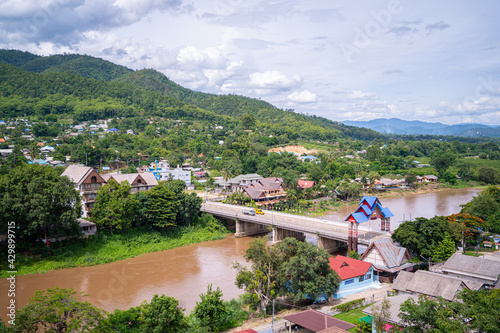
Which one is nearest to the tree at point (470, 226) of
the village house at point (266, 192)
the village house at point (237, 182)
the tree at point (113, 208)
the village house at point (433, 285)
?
the village house at point (433, 285)

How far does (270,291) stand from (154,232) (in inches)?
974

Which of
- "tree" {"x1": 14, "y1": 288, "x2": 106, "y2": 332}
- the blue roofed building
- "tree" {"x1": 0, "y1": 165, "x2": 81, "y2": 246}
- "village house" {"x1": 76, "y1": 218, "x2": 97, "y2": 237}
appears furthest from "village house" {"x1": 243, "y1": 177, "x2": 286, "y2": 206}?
"tree" {"x1": 14, "y1": 288, "x2": 106, "y2": 332}

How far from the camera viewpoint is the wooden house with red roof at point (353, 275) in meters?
28.1

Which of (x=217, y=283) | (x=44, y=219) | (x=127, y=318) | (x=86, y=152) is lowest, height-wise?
(x=217, y=283)

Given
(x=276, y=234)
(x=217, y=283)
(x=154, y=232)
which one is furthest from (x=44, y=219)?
(x=276, y=234)

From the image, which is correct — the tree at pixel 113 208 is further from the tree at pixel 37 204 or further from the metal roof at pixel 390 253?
the metal roof at pixel 390 253

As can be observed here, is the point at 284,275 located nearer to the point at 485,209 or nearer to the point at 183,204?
the point at 183,204

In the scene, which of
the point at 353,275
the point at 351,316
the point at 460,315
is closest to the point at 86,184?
the point at 353,275

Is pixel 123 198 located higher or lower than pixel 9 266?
higher

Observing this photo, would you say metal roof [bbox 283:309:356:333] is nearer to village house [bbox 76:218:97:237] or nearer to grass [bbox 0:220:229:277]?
grass [bbox 0:220:229:277]

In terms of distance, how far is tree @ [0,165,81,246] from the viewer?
33312mm

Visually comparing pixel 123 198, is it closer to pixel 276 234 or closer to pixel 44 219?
pixel 44 219

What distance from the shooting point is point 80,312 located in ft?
55.9

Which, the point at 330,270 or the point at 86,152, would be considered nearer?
the point at 330,270
